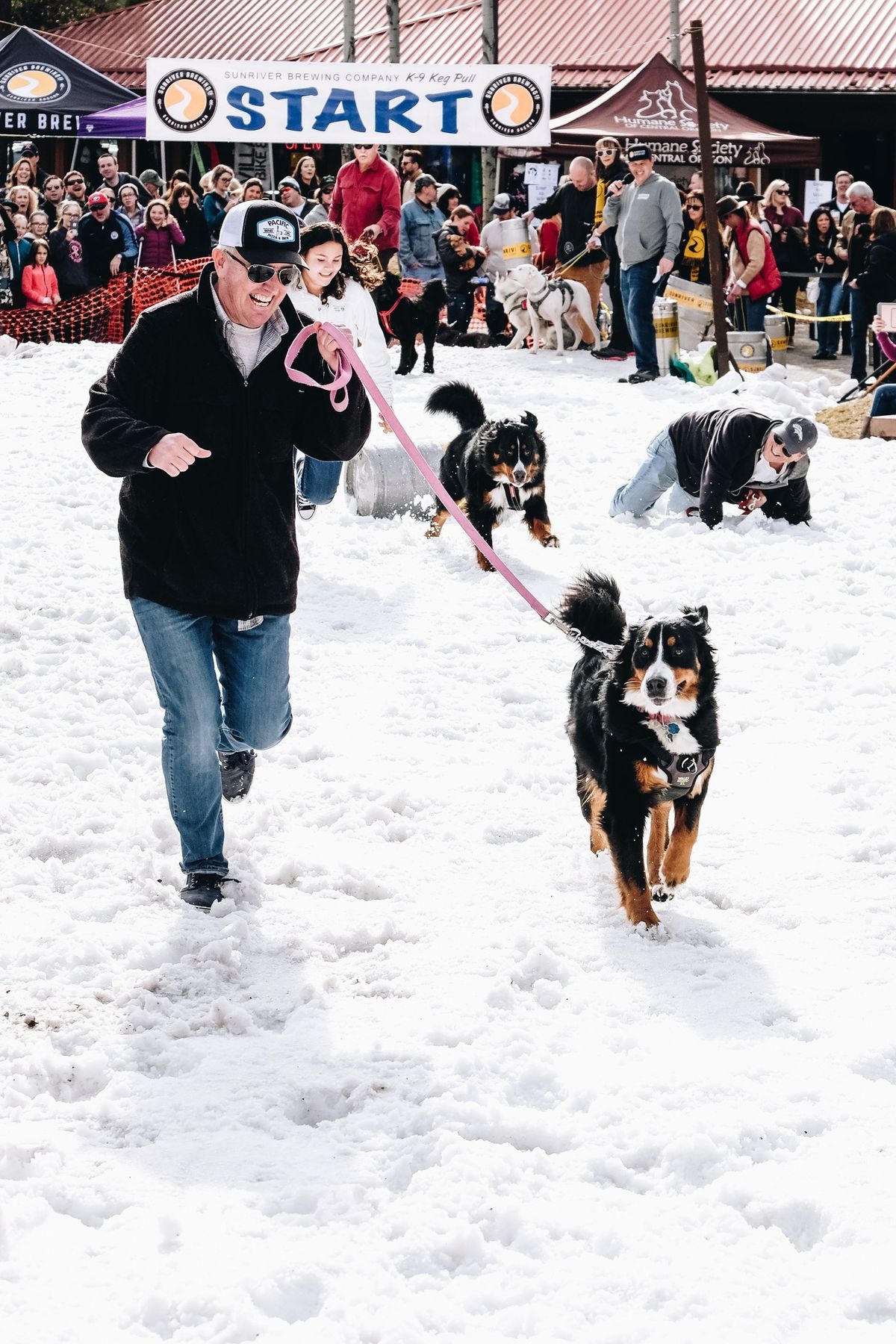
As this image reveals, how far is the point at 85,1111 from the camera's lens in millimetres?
3053

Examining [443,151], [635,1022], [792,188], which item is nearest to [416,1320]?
[635,1022]

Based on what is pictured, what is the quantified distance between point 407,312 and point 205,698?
939 centimetres

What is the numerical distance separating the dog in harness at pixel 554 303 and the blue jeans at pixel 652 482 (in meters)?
6.23

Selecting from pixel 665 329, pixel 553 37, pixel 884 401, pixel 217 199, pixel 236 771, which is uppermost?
pixel 553 37

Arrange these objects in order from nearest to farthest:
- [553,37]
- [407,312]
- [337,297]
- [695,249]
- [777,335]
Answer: [337,297], [407,312], [695,249], [777,335], [553,37]

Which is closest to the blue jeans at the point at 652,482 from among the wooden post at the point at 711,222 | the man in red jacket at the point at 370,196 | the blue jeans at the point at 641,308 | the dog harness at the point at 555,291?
the wooden post at the point at 711,222

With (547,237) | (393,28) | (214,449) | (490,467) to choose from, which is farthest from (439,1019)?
(393,28)

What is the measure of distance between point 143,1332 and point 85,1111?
28.1 inches

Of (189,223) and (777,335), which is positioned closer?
(777,335)

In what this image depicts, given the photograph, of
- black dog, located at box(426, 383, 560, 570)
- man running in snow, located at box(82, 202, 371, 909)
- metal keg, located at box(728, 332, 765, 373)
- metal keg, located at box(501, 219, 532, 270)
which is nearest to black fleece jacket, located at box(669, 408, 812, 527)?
black dog, located at box(426, 383, 560, 570)

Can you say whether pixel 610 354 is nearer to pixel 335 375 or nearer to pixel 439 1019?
pixel 335 375

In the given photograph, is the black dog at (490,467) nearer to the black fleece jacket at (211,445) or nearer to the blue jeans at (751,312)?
the black fleece jacket at (211,445)

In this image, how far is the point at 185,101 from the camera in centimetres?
1678

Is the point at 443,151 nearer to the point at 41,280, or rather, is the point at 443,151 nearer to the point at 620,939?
the point at 41,280
